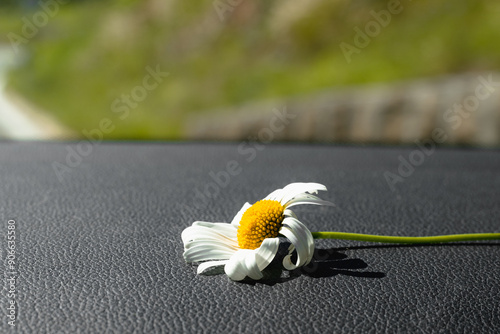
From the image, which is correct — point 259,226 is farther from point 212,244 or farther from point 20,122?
point 20,122

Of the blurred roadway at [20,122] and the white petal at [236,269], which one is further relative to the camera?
the blurred roadway at [20,122]

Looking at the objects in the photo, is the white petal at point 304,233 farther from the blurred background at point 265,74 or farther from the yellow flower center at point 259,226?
the blurred background at point 265,74

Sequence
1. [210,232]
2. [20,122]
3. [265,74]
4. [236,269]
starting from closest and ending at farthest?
[236,269], [210,232], [265,74], [20,122]

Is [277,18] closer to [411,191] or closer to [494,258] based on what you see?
[411,191]

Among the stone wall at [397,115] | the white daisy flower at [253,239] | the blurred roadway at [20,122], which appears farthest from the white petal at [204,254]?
the blurred roadway at [20,122]

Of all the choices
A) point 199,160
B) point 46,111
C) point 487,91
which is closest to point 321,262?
point 199,160

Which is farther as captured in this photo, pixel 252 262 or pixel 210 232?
pixel 210 232

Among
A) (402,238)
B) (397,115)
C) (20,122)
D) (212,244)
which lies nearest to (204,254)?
(212,244)
